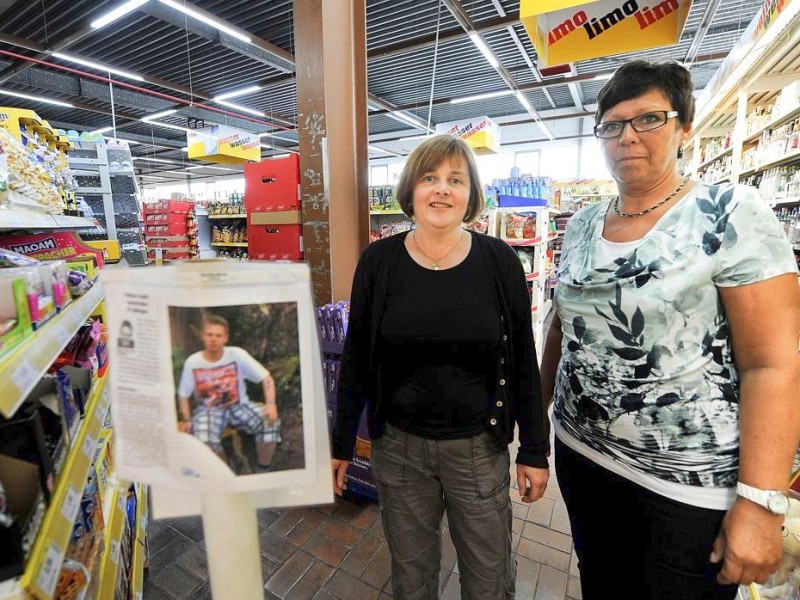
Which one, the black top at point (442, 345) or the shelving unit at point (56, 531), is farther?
the black top at point (442, 345)

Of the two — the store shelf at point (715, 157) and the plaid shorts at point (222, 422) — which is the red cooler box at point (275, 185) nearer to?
the plaid shorts at point (222, 422)

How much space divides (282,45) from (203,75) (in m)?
2.72

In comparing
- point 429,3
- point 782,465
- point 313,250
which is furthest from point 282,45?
point 782,465

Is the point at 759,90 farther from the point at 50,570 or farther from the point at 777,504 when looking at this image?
the point at 50,570

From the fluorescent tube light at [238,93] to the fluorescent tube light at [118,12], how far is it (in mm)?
3495

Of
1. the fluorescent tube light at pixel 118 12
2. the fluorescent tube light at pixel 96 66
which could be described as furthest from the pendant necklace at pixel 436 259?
the fluorescent tube light at pixel 96 66

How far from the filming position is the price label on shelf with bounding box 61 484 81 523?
82cm

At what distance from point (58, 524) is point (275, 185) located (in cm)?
305

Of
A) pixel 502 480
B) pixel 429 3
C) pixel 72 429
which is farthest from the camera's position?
pixel 429 3

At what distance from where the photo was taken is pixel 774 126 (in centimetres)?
510

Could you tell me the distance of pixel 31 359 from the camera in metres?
0.77

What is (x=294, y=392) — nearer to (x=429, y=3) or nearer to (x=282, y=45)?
(x=429, y=3)

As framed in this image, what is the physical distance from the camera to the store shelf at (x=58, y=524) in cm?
65

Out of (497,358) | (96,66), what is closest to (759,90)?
(497,358)
